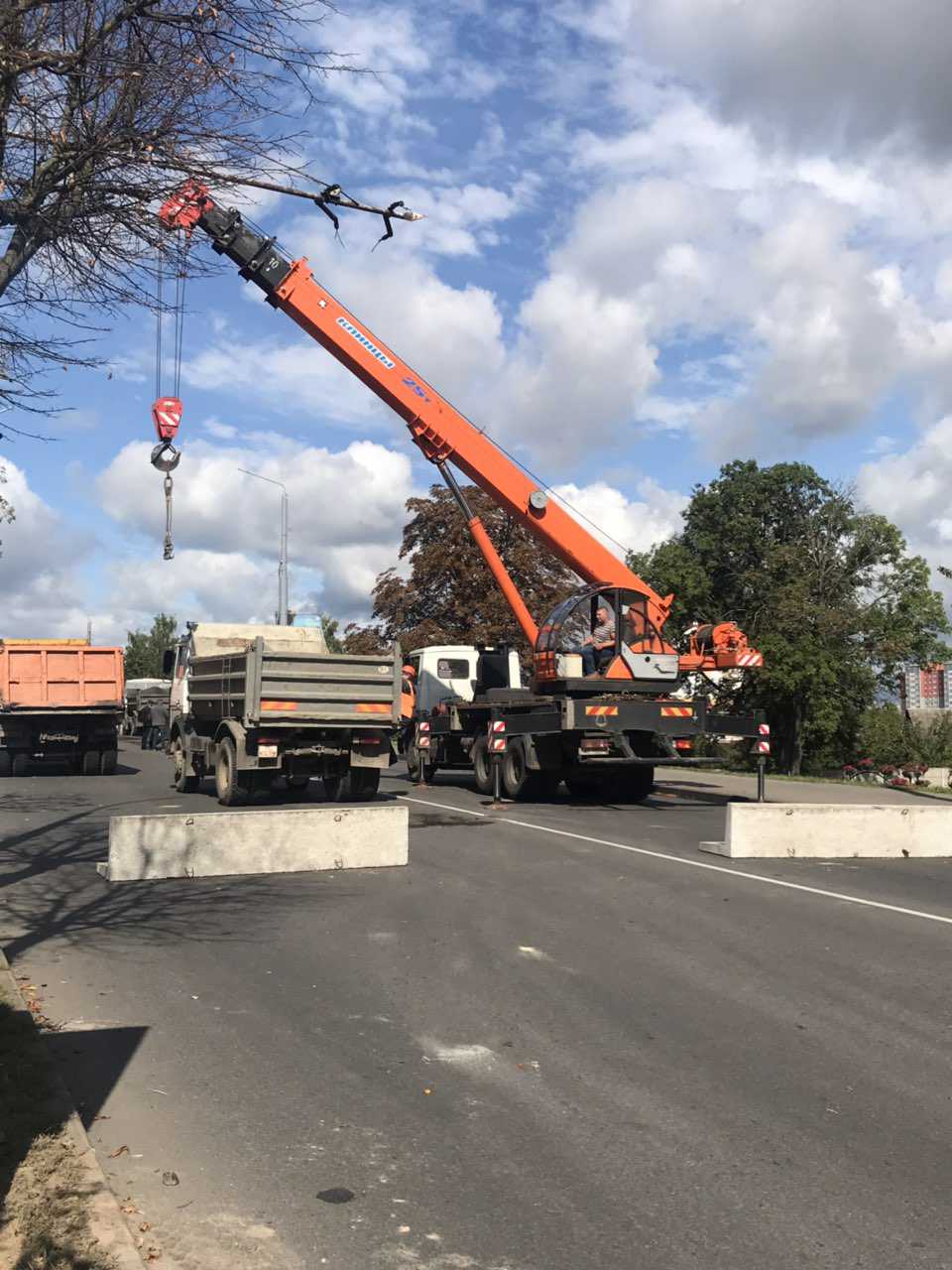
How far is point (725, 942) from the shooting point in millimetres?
8469

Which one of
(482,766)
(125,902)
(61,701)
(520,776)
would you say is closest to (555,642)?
(520,776)

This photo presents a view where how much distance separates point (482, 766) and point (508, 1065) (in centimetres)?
1555

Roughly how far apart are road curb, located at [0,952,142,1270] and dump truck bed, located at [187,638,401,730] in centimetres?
1164

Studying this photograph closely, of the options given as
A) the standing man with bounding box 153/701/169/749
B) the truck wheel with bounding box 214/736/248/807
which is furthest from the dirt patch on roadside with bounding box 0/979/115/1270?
the standing man with bounding box 153/701/169/749

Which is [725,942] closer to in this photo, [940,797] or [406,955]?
[406,955]

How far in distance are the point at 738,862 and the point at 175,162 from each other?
29.5 ft

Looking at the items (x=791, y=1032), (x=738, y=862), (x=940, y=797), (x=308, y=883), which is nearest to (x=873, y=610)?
(x=940, y=797)

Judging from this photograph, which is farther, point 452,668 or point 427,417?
point 452,668

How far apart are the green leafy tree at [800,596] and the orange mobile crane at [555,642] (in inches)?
528

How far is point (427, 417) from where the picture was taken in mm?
20141

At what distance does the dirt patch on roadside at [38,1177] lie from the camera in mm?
3537

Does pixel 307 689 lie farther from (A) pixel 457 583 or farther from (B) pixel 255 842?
(A) pixel 457 583

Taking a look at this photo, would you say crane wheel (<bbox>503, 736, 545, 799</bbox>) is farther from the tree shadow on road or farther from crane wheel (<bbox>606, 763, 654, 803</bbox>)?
the tree shadow on road

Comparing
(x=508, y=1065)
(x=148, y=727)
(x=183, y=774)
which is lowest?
(x=508, y=1065)
